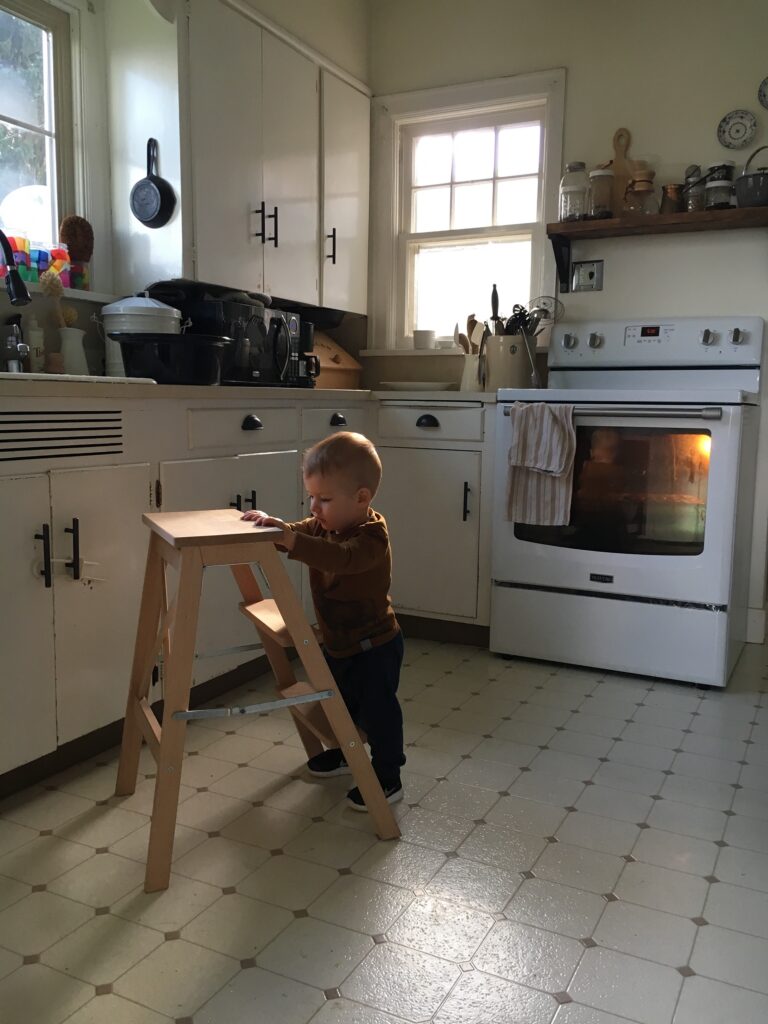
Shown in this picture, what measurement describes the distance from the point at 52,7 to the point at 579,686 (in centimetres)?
270

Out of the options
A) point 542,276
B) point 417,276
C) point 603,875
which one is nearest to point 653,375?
point 542,276

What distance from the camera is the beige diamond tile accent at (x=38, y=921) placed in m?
1.38

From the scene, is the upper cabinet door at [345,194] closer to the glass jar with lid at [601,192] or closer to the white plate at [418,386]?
the white plate at [418,386]

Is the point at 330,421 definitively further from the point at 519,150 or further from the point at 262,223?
the point at 519,150

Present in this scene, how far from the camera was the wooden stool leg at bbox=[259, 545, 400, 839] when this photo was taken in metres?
1.54

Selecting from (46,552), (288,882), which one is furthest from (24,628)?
(288,882)

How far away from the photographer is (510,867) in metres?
1.64

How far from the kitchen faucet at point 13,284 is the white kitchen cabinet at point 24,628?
0.60 metres

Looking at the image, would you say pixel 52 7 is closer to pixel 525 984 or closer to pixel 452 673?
pixel 452 673

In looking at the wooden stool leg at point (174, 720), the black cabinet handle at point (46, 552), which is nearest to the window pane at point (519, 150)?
the black cabinet handle at point (46, 552)

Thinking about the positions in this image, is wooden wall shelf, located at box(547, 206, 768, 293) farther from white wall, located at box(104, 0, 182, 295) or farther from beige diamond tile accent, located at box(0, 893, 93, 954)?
beige diamond tile accent, located at box(0, 893, 93, 954)

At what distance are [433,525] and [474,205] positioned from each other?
1.45 metres

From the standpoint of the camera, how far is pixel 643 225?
306cm

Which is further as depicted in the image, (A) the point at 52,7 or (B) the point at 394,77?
(B) the point at 394,77
